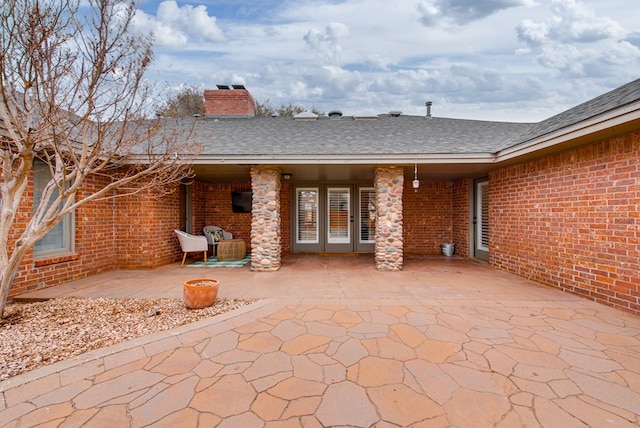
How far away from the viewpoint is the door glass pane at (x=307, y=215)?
8.82 meters

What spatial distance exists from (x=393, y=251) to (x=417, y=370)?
3.84 m

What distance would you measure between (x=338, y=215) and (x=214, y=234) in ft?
12.0

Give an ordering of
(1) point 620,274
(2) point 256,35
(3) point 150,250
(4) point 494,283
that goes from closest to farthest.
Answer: (1) point 620,274 → (4) point 494,283 → (3) point 150,250 → (2) point 256,35

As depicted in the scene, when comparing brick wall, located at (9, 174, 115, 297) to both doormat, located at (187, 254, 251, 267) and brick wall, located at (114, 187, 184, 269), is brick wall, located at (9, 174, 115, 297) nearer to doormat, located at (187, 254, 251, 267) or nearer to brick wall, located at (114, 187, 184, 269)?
brick wall, located at (114, 187, 184, 269)

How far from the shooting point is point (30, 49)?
2.74m

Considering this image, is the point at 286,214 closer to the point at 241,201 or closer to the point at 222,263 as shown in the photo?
the point at 241,201

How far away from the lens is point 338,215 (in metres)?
8.77

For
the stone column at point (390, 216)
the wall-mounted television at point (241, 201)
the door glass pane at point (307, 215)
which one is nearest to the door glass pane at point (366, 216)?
the door glass pane at point (307, 215)

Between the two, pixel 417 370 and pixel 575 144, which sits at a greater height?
pixel 575 144

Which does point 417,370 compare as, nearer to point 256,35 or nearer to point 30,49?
point 30,49

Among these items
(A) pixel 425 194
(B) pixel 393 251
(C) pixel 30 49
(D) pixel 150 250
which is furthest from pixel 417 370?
(A) pixel 425 194

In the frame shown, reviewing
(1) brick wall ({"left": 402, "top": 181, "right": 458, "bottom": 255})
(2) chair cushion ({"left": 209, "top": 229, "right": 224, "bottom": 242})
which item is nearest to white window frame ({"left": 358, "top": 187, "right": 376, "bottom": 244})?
(1) brick wall ({"left": 402, "top": 181, "right": 458, "bottom": 255})

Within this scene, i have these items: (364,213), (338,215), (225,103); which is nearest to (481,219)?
(364,213)

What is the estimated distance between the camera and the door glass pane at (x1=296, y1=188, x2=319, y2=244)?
8820mm
